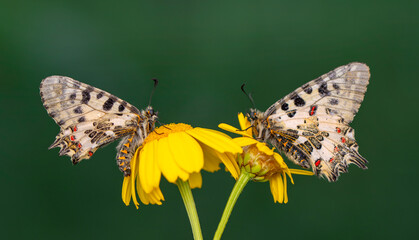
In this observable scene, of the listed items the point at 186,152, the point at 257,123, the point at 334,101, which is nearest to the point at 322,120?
the point at 334,101

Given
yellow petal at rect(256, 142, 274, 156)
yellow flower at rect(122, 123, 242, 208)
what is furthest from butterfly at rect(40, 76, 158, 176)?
yellow petal at rect(256, 142, 274, 156)

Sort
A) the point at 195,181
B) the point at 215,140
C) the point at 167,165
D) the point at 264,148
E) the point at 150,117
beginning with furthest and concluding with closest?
the point at 195,181 < the point at 150,117 < the point at 264,148 < the point at 215,140 < the point at 167,165

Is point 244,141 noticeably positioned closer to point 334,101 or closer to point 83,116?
point 334,101

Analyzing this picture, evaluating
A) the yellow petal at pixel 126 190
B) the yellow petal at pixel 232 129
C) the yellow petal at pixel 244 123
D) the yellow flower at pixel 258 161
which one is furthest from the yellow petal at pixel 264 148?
the yellow petal at pixel 126 190

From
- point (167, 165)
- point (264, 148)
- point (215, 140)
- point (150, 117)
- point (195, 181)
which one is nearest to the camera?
point (167, 165)

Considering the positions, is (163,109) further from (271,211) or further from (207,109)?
(271,211)
